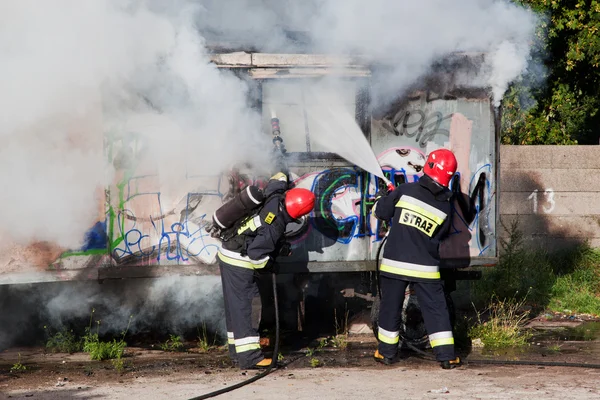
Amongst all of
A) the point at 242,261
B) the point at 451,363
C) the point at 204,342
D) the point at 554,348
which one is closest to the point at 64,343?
the point at 204,342

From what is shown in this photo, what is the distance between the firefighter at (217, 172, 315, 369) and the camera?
6.85 metres

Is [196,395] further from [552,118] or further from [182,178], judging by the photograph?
[552,118]

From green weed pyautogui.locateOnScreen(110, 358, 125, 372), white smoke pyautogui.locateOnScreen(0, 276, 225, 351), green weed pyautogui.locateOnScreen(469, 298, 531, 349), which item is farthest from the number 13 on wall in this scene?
green weed pyautogui.locateOnScreen(110, 358, 125, 372)

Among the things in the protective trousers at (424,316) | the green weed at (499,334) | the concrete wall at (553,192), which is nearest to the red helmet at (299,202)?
the protective trousers at (424,316)

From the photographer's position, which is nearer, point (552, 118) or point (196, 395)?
point (196, 395)

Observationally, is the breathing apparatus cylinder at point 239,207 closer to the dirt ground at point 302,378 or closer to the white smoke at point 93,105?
→ the white smoke at point 93,105

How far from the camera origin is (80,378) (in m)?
6.60

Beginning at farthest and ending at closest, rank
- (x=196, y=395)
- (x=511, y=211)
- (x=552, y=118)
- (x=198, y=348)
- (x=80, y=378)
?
(x=552, y=118), (x=511, y=211), (x=198, y=348), (x=80, y=378), (x=196, y=395)

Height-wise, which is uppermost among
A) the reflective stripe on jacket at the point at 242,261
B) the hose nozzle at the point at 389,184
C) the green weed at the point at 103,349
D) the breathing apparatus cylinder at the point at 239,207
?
the hose nozzle at the point at 389,184

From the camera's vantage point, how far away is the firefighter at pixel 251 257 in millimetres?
6848

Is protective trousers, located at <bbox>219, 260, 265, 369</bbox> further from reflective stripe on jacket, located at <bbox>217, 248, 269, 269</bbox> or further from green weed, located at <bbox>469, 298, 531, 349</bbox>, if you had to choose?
green weed, located at <bbox>469, 298, 531, 349</bbox>

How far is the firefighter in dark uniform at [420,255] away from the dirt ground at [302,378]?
0.96 feet

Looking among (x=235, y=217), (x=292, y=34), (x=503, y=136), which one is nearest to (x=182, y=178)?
(x=235, y=217)

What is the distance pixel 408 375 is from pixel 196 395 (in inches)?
71.9
